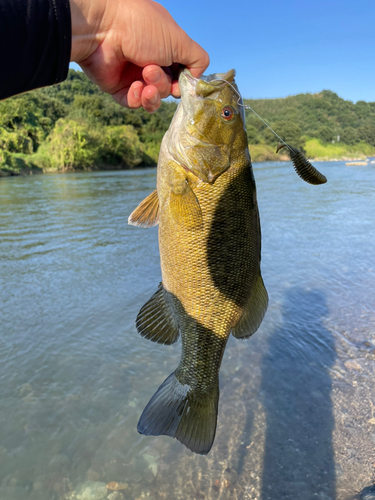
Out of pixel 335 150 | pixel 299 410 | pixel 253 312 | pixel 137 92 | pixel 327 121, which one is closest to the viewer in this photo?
pixel 253 312

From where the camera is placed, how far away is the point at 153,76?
78.5 inches

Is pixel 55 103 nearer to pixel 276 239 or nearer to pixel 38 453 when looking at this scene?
pixel 276 239

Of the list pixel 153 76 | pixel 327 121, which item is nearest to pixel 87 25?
pixel 153 76

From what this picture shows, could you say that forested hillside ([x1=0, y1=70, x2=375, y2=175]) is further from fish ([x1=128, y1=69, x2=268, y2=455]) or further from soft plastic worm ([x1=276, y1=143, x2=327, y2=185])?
soft plastic worm ([x1=276, y1=143, x2=327, y2=185])

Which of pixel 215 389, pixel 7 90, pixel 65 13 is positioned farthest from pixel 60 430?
pixel 65 13

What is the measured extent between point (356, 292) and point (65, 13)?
6.81m

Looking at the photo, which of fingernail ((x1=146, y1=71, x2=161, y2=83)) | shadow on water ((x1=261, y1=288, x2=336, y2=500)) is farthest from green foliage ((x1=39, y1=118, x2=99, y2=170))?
fingernail ((x1=146, y1=71, x2=161, y2=83))

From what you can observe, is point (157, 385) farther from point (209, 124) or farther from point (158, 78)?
point (158, 78)

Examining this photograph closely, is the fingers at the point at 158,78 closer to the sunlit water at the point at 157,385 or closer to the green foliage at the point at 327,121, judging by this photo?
the sunlit water at the point at 157,385

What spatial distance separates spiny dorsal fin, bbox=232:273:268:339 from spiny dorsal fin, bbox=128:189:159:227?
73 centimetres

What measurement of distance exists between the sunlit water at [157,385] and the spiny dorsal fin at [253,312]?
187cm

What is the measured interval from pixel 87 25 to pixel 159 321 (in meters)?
1.67

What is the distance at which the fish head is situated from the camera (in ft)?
6.45

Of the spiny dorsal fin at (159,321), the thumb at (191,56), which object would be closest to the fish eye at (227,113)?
the thumb at (191,56)
